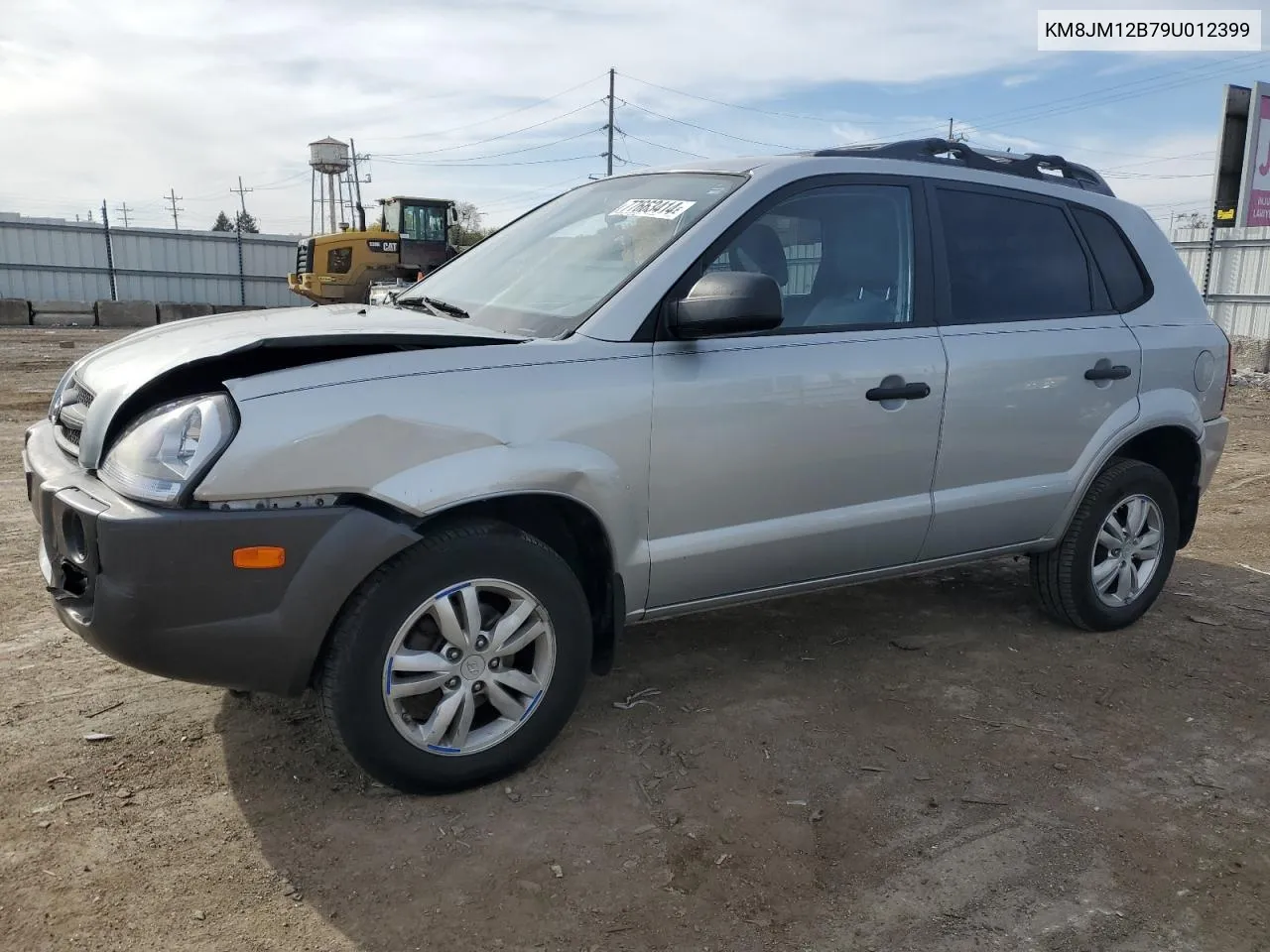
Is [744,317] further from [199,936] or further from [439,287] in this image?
[199,936]

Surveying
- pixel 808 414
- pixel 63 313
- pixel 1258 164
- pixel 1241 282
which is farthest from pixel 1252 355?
pixel 63 313

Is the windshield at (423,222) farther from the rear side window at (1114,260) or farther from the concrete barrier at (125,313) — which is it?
the rear side window at (1114,260)

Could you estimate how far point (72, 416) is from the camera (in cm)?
291

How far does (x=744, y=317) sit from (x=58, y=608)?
2033 millimetres

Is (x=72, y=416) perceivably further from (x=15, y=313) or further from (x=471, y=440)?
(x=15, y=313)

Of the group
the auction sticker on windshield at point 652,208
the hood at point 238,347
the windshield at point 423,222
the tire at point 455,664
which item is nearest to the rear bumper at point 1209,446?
the auction sticker on windshield at point 652,208

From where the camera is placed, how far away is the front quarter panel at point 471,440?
2.49 meters

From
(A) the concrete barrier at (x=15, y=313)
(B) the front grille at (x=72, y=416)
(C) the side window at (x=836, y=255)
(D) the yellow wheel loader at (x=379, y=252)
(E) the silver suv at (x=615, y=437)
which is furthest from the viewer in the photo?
(D) the yellow wheel loader at (x=379, y=252)

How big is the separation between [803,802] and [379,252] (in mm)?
20873

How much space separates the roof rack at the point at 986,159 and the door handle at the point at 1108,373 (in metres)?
0.87

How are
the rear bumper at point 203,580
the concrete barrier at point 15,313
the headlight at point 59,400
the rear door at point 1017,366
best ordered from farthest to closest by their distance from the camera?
the concrete barrier at point 15,313 → the rear door at point 1017,366 → the headlight at point 59,400 → the rear bumper at point 203,580

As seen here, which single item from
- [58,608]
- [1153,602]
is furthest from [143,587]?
[1153,602]

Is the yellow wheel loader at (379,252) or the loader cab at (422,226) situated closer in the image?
the yellow wheel loader at (379,252)

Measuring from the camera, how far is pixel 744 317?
2.93m
